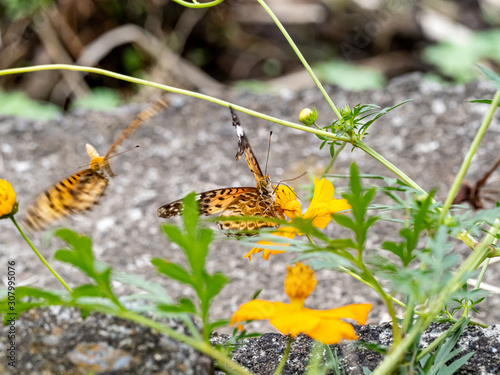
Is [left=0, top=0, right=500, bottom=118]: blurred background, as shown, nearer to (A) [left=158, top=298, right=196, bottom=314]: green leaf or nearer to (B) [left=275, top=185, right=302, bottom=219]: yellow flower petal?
(B) [left=275, top=185, right=302, bottom=219]: yellow flower petal

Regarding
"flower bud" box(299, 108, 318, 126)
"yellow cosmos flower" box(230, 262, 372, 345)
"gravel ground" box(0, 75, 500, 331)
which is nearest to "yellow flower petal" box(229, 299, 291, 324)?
"yellow cosmos flower" box(230, 262, 372, 345)

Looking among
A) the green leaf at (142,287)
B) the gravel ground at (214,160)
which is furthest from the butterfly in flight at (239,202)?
the gravel ground at (214,160)

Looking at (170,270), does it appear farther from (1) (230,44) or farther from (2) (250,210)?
(1) (230,44)

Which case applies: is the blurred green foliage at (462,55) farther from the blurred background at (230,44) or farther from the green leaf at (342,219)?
the green leaf at (342,219)

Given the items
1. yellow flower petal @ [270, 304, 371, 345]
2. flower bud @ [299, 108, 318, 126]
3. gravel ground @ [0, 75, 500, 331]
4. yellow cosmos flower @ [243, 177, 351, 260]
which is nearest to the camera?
yellow flower petal @ [270, 304, 371, 345]

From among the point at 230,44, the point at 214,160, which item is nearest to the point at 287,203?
the point at 214,160
